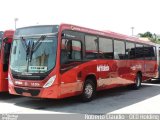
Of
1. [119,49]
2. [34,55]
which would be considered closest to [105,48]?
[119,49]

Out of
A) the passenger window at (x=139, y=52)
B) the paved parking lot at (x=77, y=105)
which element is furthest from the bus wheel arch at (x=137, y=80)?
the paved parking lot at (x=77, y=105)

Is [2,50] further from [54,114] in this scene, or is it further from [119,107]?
[119,107]

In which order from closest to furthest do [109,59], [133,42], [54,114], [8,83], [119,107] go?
[54,114]
[119,107]
[8,83]
[109,59]
[133,42]

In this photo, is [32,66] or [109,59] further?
[109,59]

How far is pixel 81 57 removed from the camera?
12.1m

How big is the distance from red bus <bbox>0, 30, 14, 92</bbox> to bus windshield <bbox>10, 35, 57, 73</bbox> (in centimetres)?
117

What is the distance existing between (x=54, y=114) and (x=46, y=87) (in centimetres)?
114

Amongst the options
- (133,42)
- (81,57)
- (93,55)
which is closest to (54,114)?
(81,57)

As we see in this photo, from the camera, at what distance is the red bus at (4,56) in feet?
A: 41.8

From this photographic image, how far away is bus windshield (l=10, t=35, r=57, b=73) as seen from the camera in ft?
35.6

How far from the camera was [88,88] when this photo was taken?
41.3 feet

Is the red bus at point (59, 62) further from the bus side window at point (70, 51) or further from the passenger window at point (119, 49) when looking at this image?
the passenger window at point (119, 49)

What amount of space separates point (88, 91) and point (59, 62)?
2372 millimetres

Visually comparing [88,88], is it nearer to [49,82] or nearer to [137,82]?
[49,82]
